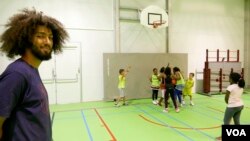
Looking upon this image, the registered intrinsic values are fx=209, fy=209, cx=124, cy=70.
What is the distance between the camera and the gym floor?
4930 mm

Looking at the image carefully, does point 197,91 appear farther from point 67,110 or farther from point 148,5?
point 67,110

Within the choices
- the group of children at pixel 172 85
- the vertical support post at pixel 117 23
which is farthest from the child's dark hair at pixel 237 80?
the vertical support post at pixel 117 23

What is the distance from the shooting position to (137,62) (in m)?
9.38

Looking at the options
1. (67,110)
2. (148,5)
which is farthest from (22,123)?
(148,5)

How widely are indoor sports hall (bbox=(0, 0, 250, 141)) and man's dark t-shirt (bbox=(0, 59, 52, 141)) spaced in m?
3.60

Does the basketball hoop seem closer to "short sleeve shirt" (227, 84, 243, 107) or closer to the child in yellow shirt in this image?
the child in yellow shirt

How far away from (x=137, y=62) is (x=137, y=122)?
3875 millimetres

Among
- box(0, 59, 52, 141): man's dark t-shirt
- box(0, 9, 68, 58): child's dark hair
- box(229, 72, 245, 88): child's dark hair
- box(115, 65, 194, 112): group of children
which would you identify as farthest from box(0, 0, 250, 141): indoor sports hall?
box(0, 9, 68, 58): child's dark hair

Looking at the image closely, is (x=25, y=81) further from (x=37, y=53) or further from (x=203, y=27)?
(x=203, y=27)

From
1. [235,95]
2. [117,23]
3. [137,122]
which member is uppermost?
[117,23]

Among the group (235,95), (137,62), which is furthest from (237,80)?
(137,62)

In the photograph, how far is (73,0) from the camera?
865cm

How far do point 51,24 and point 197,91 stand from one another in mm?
10441

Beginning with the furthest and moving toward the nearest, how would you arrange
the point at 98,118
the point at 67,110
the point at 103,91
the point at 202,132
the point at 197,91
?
1. the point at 197,91
2. the point at 103,91
3. the point at 67,110
4. the point at 98,118
5. the point at 202,132
